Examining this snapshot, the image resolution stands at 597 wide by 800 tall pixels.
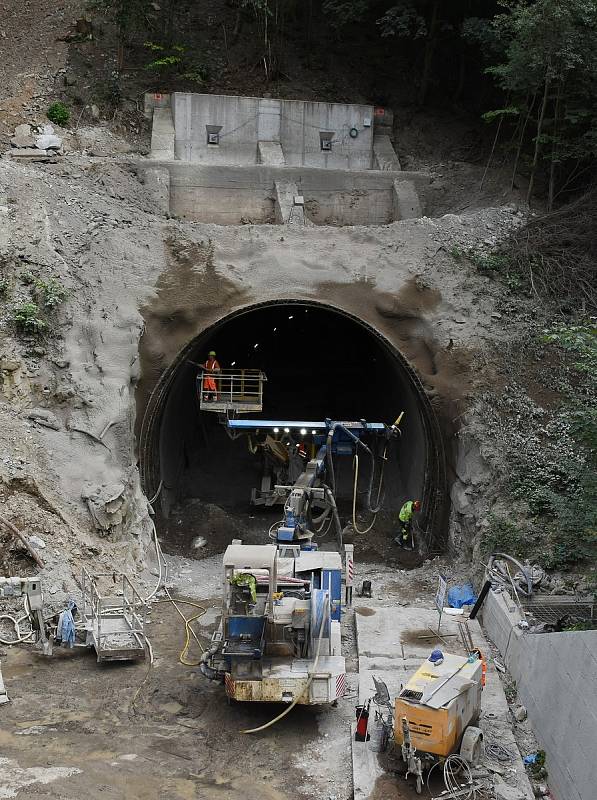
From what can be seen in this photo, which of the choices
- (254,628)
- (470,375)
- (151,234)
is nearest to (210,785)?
(254,628)

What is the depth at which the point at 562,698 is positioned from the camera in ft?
32.9

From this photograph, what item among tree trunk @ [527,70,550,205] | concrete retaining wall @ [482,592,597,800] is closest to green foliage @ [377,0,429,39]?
tree trunk @ [527,70,550,205]

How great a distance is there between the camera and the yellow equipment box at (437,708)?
9.20 m

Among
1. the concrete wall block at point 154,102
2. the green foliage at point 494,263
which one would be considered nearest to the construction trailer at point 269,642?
the green foliage at point 494,263

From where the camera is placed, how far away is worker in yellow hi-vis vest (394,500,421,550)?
59.2 feet

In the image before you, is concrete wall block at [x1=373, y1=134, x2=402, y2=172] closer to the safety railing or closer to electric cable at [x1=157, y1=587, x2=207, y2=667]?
the safety railing

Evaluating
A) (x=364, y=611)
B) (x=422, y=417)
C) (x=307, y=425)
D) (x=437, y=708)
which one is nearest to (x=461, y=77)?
(x=422, y=417)

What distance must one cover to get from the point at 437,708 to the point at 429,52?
2360 cm

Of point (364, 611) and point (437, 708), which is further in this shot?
point (364, 611)

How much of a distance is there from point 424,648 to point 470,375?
6865mm

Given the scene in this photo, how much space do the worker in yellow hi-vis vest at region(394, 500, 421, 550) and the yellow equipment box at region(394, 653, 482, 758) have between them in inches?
319

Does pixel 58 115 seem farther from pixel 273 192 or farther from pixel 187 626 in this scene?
pixel 187 626

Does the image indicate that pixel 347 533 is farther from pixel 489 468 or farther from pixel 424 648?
pixel 424 648

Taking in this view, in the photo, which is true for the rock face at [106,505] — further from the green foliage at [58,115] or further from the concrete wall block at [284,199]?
the green foliage at [58,115]
